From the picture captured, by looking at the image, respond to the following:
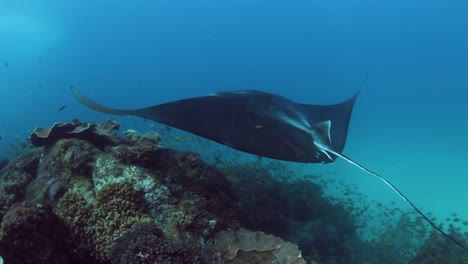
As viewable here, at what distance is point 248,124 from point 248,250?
66.7 inches

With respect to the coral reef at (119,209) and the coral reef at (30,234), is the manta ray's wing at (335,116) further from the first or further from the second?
the coral reef at (30,234)

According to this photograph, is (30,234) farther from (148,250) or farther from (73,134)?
(73,134)

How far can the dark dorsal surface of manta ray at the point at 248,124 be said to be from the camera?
14.4ft

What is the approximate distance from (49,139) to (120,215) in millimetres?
2513

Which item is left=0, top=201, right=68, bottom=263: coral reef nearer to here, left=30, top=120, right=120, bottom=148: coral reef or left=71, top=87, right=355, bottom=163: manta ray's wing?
left=71, top=87, right=355, bottom=163: manta ray's wing

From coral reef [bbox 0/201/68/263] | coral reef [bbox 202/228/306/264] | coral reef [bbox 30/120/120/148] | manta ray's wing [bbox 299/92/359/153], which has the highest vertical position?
manta ray's wing [bbox 299/92/359/153]

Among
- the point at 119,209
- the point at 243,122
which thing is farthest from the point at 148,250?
the point at 243,122

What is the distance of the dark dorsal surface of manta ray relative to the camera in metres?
4.38

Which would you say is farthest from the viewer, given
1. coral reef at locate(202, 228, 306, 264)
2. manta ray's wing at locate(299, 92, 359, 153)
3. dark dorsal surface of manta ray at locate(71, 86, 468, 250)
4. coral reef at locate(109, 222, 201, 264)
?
manta ray's wing at locate(299, 92, 359, 153)

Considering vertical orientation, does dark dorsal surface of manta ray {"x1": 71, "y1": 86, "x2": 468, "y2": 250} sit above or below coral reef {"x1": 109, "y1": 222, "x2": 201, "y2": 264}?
above

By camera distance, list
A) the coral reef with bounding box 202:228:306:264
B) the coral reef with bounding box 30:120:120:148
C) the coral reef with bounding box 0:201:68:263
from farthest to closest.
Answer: the coral reef with bounding box 30:120:120:148
the coral reef with bounding box 202:228:306:264
the coral reef with bounding box 0:201:68:263

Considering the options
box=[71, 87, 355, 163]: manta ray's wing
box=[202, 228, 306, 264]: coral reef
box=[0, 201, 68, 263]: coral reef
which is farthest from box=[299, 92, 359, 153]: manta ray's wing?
box=[0, 201, 68, 263]: coral reef

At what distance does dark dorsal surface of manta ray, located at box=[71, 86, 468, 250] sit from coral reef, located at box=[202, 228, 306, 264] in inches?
41.9

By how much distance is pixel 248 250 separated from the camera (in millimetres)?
4160
